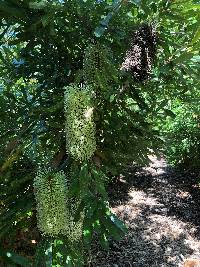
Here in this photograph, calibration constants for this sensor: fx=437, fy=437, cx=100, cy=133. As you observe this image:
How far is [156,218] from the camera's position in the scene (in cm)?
731

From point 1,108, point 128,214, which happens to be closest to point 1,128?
Answer: point 1,108

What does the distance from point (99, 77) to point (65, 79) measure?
1.00 metres

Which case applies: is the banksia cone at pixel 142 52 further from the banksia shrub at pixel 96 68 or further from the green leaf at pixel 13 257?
the green leaf at pixel 13 257

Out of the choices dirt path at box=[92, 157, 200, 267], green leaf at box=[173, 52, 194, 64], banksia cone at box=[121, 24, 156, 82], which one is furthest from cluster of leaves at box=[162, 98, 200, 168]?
banksia cone at box=[121, 24, 156, 82]

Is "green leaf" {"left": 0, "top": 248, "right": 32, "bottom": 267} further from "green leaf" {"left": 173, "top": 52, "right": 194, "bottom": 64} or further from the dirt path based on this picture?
the dirt path

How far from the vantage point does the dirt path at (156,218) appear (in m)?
6.09

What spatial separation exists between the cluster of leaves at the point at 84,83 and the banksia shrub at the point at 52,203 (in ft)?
0.17

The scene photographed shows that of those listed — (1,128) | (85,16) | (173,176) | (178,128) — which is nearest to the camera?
(85,16)

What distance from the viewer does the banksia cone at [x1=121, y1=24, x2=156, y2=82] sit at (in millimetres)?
2268

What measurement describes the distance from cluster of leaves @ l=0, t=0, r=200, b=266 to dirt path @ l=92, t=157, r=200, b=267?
2930mm

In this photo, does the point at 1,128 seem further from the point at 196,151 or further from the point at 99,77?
the point at 196,151

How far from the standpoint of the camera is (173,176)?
9391mm

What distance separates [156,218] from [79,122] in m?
5.66

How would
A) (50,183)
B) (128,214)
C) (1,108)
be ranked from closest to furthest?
(50,183) → (1,108) → (128,214)
